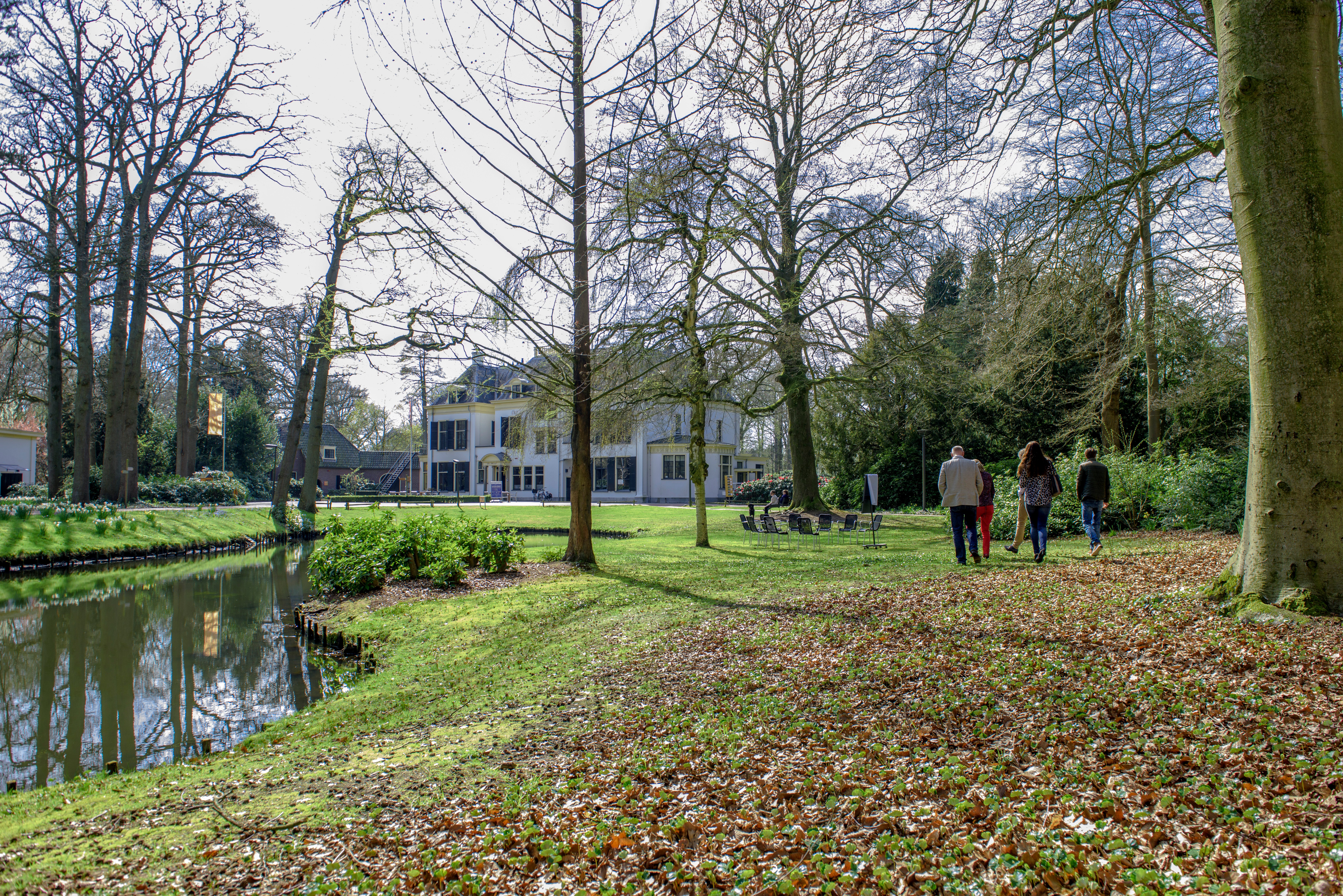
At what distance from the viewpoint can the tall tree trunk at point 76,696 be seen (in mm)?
5414

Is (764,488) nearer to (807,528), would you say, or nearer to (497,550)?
(807,528)

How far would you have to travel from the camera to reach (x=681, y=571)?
37.2ft

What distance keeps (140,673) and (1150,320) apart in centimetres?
1580

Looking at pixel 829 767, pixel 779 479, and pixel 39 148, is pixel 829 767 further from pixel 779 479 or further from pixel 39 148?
pixel 779 479

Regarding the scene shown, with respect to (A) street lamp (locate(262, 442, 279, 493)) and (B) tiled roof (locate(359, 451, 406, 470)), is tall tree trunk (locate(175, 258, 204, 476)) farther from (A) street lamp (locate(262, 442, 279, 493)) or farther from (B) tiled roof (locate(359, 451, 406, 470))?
(B) tiled roof (locate(359, 451, 406, 470))

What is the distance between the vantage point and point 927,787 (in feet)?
10.5

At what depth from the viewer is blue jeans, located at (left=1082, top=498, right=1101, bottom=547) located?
10.4 metres

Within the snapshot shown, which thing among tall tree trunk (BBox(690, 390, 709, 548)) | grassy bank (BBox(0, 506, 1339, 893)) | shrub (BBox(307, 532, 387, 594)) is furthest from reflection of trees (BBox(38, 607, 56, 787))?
tall tree trunk (BBox(690, 390, 709, 548))

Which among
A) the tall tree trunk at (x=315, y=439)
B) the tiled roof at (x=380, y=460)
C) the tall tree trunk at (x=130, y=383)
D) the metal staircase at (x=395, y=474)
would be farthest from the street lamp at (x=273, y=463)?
the tall tree trunk at (x=130, y=383)

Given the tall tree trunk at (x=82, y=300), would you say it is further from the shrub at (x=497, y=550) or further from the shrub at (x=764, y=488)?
the shrub at (x=764, y=488)

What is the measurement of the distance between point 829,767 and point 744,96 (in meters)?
5.57

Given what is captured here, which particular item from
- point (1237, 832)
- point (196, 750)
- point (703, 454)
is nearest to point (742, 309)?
point (703, 454)

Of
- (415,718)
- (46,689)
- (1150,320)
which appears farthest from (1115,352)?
(46,689)

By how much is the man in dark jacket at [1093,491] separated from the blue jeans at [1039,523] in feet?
2.74
